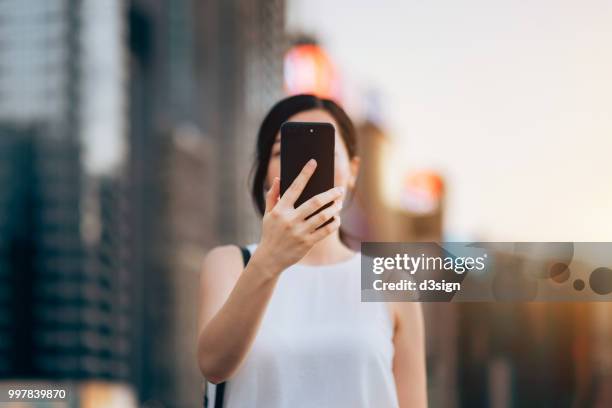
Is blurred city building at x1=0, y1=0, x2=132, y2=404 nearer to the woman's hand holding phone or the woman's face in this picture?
the woman's face

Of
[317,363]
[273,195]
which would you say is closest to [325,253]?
[317,363]

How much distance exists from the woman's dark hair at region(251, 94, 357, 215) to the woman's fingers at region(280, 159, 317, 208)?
1.56 feet

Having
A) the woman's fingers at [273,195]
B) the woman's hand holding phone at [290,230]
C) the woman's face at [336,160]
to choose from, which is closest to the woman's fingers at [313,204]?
the woman's hand holding phone at [290,230]

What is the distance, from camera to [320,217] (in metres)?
2.33

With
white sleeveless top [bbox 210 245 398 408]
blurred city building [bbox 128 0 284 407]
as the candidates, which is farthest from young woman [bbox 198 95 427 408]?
blurred city building [bbox 128 0 284 407]

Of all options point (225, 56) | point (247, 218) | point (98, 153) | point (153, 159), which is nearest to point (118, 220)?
point (98, 153)

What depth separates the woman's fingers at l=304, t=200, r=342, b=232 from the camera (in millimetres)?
2311

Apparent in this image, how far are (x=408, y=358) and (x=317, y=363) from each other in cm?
32

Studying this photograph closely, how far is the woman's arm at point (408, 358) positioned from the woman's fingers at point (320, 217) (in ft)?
2.19

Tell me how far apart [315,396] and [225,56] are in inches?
3982

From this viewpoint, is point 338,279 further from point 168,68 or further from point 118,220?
point 168,68

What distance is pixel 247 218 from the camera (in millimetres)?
99188

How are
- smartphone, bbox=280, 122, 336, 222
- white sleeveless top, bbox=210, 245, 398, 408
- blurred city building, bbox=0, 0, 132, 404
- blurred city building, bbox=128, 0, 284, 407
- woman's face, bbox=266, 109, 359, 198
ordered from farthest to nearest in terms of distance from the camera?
blurred city building, bbox=128, 0, 284, 407
blurred city building, bbox=0, 0, 132, 404
woman's face, bbox=266, 109, 359, 198
white sleeveless top, bbox=210, 245, 398, 408
smartphone, bbox=280, 122, 336, 222

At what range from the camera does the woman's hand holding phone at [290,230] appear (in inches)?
90.8
